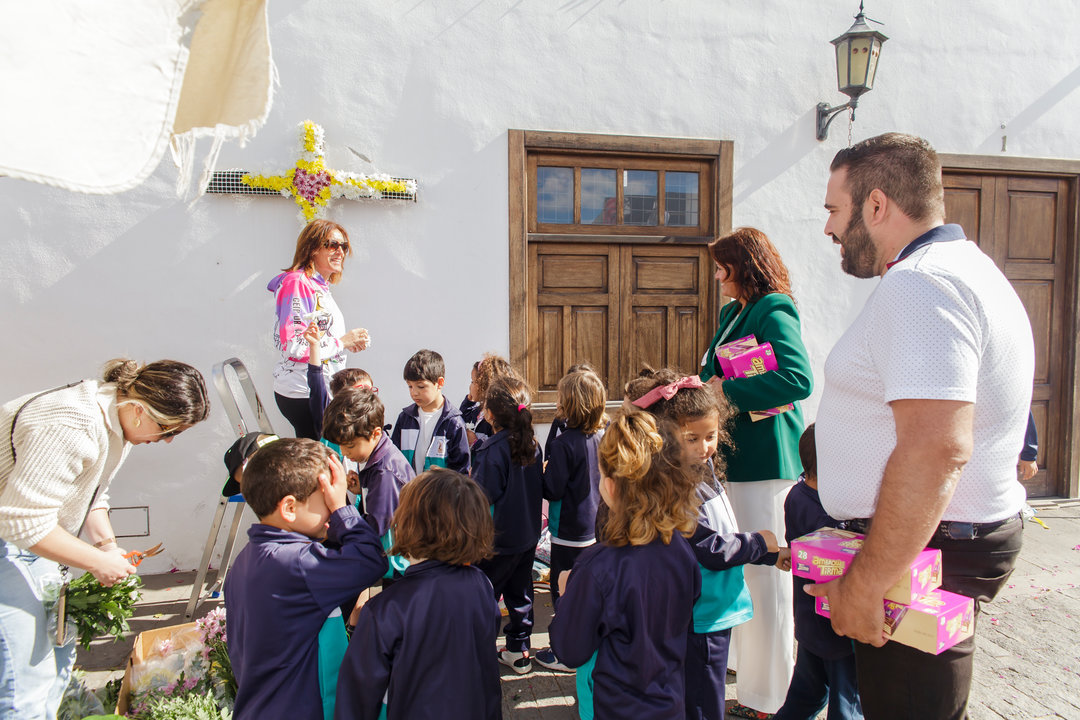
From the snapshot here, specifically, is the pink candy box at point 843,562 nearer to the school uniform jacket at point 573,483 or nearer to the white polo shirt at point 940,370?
the white polo shirt at point 940,370

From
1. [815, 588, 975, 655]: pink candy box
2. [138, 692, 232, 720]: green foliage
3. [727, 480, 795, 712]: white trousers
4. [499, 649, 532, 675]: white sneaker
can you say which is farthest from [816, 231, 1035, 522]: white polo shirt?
[138, 692, 232, 720]: green foliage

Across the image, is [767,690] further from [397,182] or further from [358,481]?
[397,182]

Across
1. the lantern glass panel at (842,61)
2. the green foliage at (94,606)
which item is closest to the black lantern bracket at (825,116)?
the lantern glass panel at (842,61)

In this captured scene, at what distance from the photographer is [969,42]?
206 inches

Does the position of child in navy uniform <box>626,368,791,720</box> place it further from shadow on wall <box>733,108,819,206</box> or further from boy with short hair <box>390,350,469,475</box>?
shadow on wall <box>733,108,819,206</box>

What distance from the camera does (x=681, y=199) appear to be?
4.89 metres

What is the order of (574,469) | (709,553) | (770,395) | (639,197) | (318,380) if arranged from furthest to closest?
(639,197), (318,380), (574,469), (770,395), (709,553)

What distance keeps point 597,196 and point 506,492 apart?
258 cm

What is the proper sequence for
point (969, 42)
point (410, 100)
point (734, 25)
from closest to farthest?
point (410, 100)
point (734, 25)
point (969, 42)

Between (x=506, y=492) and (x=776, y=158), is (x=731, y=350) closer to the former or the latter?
(x=506, y=492)

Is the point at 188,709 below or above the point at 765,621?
below

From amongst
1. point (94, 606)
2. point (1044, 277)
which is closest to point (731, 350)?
point (94, 606)

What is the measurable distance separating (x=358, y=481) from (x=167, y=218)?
251 centimetres

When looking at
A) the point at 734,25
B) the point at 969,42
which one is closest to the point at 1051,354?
the point at 969,42
